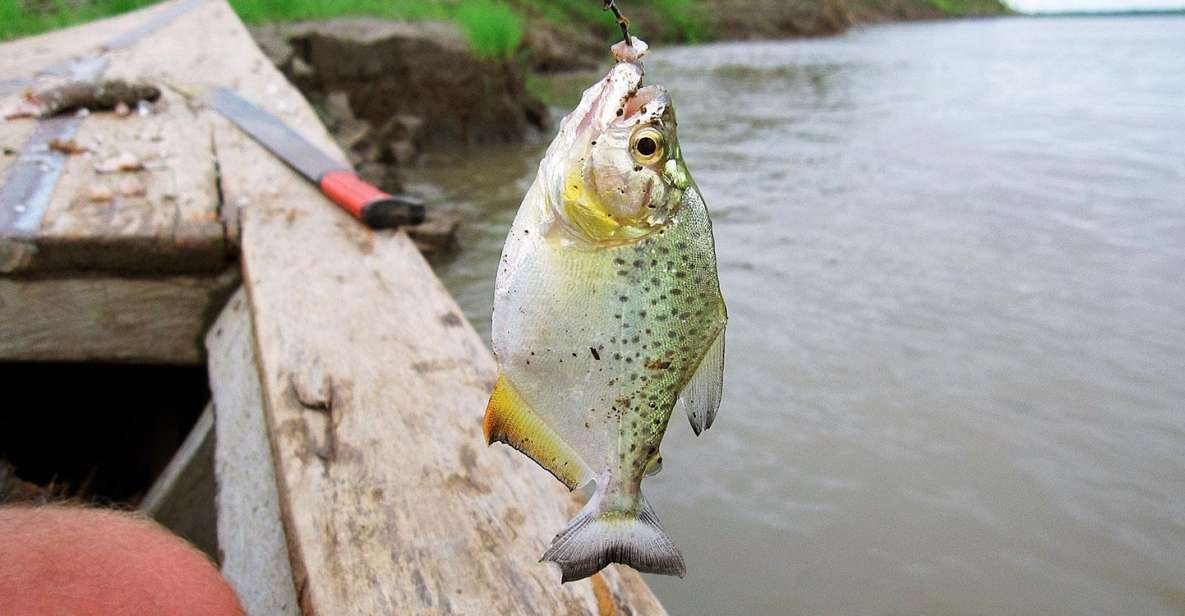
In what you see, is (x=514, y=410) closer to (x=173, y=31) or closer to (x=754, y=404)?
(x=754, y=404)

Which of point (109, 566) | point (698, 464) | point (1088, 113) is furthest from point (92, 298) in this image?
point (1088, 113)

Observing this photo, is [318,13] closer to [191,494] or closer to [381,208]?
[381,208]

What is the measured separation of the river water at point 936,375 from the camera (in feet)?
11.3

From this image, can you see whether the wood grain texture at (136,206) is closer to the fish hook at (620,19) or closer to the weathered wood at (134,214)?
the weathered wood at (134,214)

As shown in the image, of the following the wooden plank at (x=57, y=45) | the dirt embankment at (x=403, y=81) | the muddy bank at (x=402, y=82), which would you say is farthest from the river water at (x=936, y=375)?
the wooden plank at (x=57, y=45)

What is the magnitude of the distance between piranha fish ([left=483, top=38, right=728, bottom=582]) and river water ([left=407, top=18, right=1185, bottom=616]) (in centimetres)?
211

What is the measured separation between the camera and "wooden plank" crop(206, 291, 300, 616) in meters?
1.92

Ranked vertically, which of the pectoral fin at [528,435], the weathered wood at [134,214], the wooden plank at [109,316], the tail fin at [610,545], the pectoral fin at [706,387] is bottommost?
the wooden plank at [109,316]

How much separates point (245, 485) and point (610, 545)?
54.0 inches

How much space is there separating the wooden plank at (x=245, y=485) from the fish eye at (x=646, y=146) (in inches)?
45.8

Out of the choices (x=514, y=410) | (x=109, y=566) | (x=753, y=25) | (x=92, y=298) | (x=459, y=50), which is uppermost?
(x=514, y=410)

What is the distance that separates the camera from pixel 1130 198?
7.82 metres

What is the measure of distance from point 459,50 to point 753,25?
981 inches

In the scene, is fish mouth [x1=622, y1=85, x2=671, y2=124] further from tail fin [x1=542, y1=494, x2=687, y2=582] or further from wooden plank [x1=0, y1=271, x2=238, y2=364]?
wooden plank [x1=0, y1=271, x2=238, y2=364]
